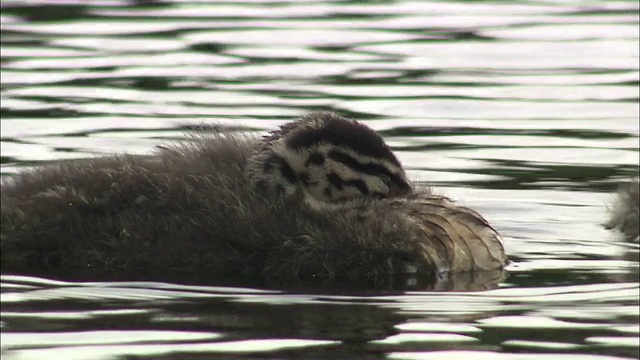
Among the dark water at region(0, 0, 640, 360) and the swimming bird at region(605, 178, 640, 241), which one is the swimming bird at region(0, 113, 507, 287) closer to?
the dark water at region(0, 0, 640, 360)

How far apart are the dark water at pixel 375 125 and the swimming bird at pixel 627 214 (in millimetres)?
160

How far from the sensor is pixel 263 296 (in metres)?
11.1

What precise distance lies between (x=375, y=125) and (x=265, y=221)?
5728 millimetres

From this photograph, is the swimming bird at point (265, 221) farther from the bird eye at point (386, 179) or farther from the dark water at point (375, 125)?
the dark water at point (375, 125)

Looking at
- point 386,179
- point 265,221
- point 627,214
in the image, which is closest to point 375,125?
point 627,214

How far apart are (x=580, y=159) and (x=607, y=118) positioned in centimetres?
198

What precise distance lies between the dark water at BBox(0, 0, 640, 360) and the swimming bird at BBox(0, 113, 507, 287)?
1.23 feet

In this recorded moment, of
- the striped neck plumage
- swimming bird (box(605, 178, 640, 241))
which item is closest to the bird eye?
the striped neck plumage

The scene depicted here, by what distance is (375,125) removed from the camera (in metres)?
17.2

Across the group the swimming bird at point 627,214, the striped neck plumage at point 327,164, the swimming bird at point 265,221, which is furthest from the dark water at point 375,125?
the striped neck plumage at point 327,164

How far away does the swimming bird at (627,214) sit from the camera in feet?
42.9

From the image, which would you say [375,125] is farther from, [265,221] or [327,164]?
[265,221]

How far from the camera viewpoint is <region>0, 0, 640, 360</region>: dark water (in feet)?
33.4

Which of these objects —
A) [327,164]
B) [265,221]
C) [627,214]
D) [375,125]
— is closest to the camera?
[265,221]
